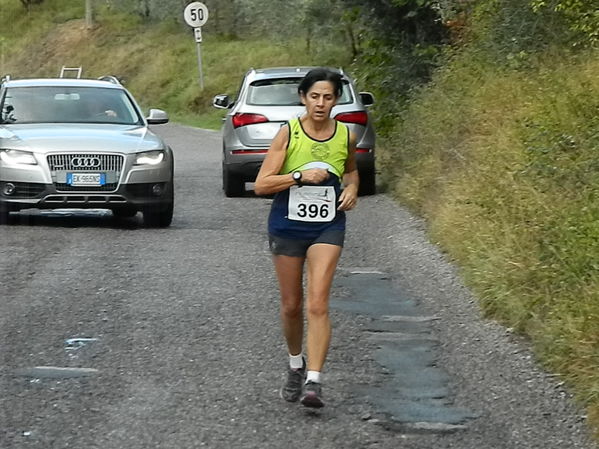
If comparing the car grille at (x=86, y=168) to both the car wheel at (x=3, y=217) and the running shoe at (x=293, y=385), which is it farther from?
the running shoe at (x=293, y=385)

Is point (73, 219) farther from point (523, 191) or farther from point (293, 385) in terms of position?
point (293, 385)

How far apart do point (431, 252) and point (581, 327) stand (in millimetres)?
5273

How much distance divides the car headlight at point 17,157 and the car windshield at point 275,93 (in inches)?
190

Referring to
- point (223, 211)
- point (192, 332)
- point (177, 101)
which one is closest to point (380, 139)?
point (223, 211)

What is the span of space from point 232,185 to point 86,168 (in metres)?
4.54

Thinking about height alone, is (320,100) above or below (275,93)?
above

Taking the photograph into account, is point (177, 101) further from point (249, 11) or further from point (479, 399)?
point (479, 399)

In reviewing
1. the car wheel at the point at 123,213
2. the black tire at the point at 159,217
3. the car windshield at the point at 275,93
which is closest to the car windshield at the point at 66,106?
the car wheel at the point at 123,213

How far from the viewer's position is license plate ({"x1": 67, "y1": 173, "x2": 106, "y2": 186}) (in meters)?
15.1

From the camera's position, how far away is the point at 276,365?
8625 millimetres

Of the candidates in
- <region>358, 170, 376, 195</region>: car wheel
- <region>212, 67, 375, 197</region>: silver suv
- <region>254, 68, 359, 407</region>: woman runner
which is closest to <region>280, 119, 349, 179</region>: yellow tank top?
<region>254, 68, 359, 407</region>: woman runner

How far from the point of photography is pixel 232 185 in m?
19.5

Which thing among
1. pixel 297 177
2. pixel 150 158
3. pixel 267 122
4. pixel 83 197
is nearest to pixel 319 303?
pixel 297 177

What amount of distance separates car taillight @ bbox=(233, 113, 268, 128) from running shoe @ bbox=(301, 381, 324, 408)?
11.9 metres
